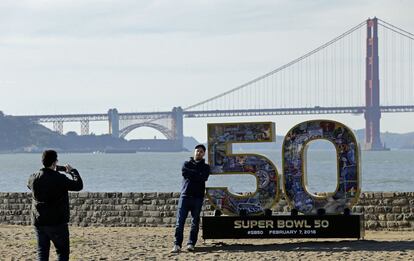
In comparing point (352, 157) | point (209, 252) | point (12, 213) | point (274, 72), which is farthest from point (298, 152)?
point (274, 72)

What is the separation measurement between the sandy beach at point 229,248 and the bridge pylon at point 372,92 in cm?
7875

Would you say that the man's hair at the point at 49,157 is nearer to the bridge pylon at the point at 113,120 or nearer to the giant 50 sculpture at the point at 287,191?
the giant 50 sculpture at the point at 287,191

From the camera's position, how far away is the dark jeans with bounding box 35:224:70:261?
8.97m

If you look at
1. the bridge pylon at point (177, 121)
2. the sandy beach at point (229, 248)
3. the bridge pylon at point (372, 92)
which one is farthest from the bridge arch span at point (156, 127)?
the sandy beach at point (229, 248)

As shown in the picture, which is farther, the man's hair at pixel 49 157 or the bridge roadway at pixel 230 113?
the bridge roadway at pixel 230 113

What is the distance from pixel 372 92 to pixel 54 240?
289 feet

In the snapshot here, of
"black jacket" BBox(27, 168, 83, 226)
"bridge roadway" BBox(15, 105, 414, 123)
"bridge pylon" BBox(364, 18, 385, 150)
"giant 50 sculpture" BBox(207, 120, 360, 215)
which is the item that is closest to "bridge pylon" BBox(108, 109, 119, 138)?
"bridge roadway" BBox(15, 105, 414, 123)

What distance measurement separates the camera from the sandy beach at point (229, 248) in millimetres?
11688

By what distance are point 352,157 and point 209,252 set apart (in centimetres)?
220

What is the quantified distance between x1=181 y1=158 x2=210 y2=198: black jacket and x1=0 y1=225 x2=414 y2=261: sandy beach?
0.72 metres

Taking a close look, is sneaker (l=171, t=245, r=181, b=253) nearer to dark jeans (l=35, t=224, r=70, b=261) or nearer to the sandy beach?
the sandy beach

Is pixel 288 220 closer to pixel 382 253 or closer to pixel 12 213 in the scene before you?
pixel 382 253

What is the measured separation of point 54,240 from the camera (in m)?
8.98

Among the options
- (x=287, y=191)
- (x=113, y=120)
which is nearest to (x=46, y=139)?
(x=113, y=120)
